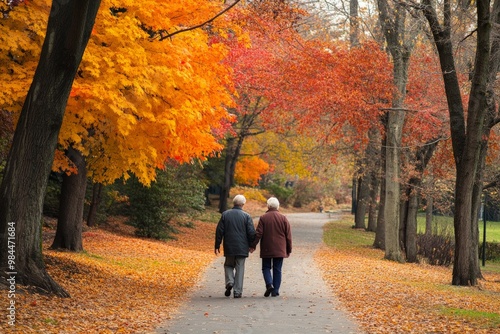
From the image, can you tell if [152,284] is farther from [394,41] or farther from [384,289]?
[394,41]

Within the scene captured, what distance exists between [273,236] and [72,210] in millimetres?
7789

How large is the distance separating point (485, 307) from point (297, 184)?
58.5 metres

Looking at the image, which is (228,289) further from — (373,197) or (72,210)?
(373,197)

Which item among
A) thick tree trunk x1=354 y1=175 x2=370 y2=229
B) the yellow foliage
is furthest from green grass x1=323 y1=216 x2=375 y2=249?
the yellow foliage

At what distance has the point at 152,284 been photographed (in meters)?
14.2

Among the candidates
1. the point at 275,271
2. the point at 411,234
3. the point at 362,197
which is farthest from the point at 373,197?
the point at 275,271

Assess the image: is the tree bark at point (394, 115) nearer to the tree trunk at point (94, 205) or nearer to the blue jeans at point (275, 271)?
the blue jeans at point (275, 271)

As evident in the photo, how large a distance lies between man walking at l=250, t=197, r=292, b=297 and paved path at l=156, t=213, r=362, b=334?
341 millimetres

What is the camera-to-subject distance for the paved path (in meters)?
9.28

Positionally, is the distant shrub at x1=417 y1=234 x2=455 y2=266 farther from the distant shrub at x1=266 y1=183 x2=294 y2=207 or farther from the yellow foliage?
the distant shrub at x1=266 y1=183 x2=294 y2=207

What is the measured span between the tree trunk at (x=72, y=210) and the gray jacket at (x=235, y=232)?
7.00 metres

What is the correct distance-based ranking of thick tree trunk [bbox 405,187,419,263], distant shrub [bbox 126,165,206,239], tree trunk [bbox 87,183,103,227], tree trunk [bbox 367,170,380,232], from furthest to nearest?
1. tree trunk [bbox 367,170,380,232]
2. distant shrub [bbox 126,165,206,239]
3. tree trunk [bbox 87,183,103,227]
4. thick tree trunk [bbox 405,187,419,263]

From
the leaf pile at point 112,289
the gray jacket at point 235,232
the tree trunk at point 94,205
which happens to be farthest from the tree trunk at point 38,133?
the tree trunk at point 94,205

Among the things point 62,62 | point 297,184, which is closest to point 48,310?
point 62,62
